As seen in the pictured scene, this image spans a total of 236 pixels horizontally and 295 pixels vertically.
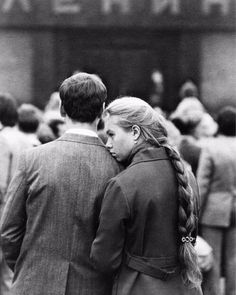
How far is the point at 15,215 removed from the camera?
3463mm

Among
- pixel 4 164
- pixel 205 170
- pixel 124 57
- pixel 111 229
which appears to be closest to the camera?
pixel 111 229

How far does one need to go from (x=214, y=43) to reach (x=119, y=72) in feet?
6.02

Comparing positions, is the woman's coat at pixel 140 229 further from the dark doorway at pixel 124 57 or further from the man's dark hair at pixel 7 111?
the dark doorway at pixel 124 57

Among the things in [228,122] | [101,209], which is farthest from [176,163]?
[228,122]

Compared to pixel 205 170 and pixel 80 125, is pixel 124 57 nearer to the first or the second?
pixel 205 170

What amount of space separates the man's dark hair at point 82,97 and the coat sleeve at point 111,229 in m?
0.37

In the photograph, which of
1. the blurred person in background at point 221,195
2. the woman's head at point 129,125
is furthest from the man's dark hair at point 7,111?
the woman's head at point 129,125

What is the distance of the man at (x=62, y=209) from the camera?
11.2ft

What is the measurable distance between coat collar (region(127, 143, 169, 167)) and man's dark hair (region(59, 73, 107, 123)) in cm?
27

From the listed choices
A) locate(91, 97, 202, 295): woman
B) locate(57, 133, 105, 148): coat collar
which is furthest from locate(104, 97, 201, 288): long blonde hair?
locate(57, 133, 105, 148): coat collar

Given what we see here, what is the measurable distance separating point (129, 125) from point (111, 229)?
1.64 ft

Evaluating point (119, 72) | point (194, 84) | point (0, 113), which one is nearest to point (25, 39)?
point (119, 72)

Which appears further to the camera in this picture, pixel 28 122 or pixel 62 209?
pixel 28 122

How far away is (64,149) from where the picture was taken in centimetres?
347
